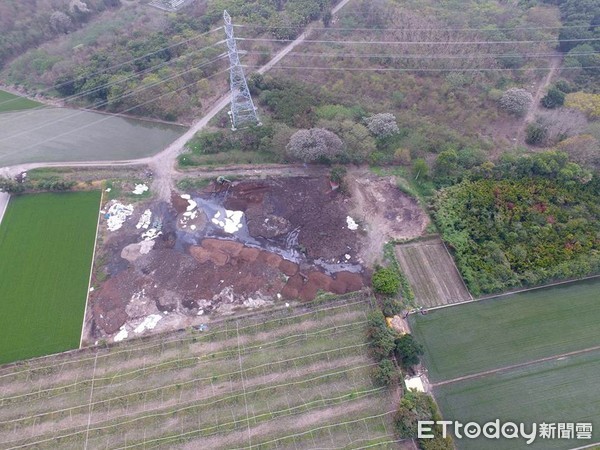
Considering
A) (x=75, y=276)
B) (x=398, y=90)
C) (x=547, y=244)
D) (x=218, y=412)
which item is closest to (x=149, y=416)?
(x=218, y=412)

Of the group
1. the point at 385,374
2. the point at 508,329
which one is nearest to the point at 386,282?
the point at 385,374

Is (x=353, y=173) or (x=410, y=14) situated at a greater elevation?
(x=410, y=14)

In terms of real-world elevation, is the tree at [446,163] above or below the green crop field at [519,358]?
above

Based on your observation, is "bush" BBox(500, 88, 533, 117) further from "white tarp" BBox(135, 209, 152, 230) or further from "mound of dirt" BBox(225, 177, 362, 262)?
"white tarp" BBox(135, 209, 152, 230)

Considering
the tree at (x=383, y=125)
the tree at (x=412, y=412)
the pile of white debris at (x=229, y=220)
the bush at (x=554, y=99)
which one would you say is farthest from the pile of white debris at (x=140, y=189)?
the bush at (x=554, y=99)

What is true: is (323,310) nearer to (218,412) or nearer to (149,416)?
(218,412)

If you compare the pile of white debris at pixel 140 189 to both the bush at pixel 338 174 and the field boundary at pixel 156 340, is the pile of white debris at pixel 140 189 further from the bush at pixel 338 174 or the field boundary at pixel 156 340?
the bush at pixel 338 174

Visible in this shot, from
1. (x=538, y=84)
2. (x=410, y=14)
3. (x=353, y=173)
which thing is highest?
(x=410, y=14)
